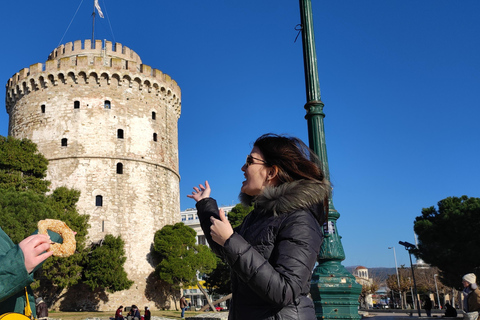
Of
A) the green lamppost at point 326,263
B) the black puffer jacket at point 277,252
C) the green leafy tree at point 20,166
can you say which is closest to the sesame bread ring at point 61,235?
the black puffer jacket at point 277,252

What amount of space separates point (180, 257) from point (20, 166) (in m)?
9.87

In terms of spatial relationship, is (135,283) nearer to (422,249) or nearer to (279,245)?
(422,249)

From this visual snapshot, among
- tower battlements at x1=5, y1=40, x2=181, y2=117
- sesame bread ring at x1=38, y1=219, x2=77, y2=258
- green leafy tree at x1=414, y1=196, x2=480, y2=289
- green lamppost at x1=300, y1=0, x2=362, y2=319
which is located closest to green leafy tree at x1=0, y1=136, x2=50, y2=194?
tower battlements at x1=5, y1=40, x2=181, y2=117

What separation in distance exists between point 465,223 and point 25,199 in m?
24.1

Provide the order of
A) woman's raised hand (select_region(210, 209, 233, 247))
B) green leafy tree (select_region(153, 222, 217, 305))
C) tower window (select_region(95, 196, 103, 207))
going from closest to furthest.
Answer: woman's raised hand (select_region(210, 209, 233, 247)) < green leafy tree (select_region(153, 222, 217, 305)) < tower window (select_region(95, 196, 103, 207))

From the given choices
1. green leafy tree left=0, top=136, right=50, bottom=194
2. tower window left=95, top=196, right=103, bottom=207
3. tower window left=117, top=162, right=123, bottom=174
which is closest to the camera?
green leafy tree left=0, top=136, right=50, bottom=194

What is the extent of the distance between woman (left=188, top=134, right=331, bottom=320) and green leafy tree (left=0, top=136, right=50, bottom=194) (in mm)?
21017

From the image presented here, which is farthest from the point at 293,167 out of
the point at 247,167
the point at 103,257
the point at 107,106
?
the point at 107,106

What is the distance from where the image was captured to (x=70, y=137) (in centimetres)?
2558

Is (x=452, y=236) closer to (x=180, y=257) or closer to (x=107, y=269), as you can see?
(x=180, y=257)

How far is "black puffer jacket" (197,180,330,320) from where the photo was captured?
A: 174cm

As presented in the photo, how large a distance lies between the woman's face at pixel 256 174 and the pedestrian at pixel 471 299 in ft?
15.6

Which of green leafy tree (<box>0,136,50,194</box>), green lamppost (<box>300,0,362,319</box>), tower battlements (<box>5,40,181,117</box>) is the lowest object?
green lamppost (<box>300,0,362,319</box>)

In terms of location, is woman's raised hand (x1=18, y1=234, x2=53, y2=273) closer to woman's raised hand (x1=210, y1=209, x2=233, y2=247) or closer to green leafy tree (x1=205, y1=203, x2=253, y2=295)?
woman's raised hand (x1=210, y1=209, x2=233, y2=247)
